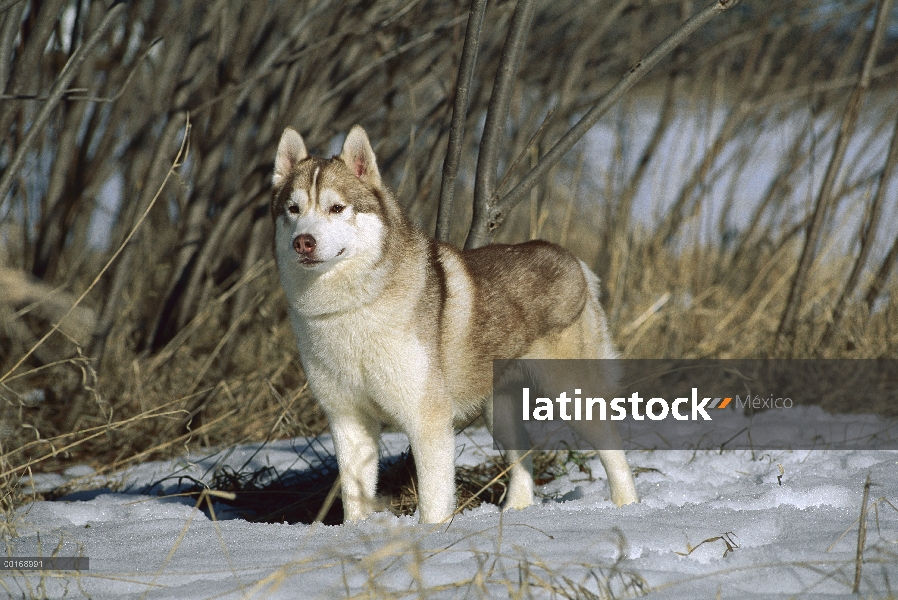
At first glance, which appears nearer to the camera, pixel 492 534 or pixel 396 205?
pixel 492 534

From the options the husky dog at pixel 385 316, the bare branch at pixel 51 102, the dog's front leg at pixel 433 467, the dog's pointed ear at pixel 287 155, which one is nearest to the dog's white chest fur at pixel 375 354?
the husky dog at pixel 385 316

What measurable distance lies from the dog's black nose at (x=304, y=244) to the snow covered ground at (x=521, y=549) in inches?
34.6

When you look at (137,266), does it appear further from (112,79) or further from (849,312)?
(849,312)

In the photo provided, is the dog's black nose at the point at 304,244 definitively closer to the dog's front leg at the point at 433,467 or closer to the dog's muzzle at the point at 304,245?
the dog's muzzle at the point at 304,245

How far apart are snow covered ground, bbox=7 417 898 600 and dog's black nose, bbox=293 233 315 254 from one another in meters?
0.88

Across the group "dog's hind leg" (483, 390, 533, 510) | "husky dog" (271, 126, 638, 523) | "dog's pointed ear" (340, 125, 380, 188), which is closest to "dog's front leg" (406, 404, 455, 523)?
"husky dog" (271, 126, 638, 523)

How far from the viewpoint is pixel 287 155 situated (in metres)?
3.24

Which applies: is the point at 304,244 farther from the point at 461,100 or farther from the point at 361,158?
the point at 461,100

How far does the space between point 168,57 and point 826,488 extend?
406 centimetres

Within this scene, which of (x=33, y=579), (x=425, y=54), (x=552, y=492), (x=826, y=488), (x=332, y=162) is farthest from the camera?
(x=425, y=54)

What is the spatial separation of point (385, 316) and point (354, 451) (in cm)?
54

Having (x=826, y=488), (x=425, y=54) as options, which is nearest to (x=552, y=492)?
(x=826, y=488)

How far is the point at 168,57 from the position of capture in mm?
4867

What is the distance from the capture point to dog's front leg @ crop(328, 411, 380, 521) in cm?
303
